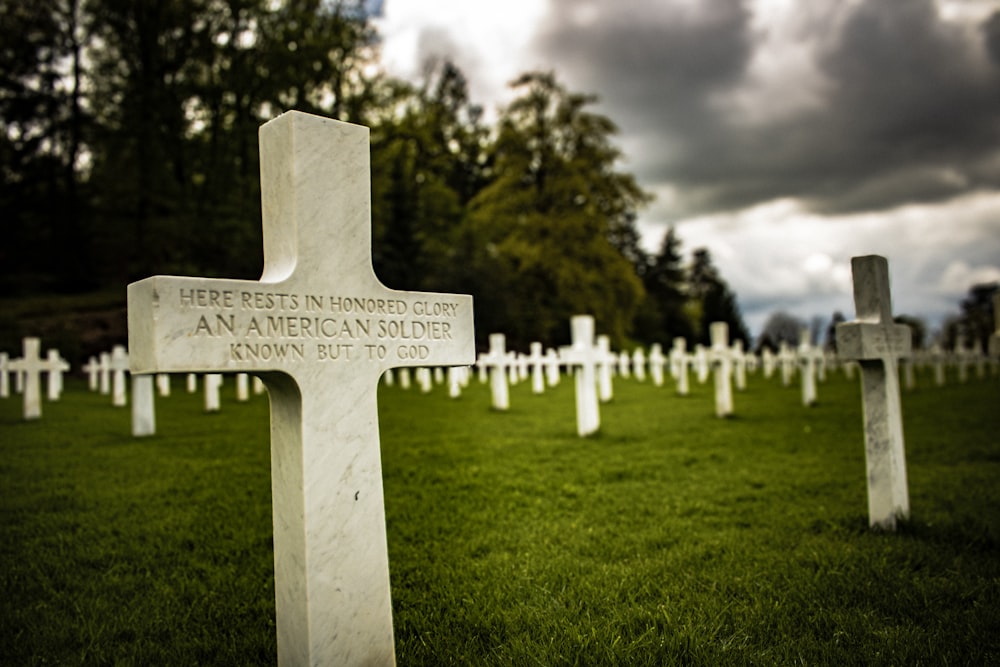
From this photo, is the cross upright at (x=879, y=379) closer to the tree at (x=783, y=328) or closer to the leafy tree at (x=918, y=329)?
the tree at (x=783, y=328)

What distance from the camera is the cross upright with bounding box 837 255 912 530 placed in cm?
449

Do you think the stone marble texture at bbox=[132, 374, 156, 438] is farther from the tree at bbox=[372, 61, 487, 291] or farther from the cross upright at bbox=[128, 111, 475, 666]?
the tree at bbox=[372, 61, 487, 291]

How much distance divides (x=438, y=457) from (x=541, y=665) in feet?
16.7

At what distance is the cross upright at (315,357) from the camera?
2.28m

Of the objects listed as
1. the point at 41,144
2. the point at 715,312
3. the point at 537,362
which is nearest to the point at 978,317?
the point at 715,312

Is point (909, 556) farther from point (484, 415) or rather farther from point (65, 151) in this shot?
point (65, 151)

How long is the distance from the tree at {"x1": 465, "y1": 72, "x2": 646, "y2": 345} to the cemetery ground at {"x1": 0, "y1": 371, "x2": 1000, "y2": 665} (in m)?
19.8

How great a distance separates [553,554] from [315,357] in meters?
2.23

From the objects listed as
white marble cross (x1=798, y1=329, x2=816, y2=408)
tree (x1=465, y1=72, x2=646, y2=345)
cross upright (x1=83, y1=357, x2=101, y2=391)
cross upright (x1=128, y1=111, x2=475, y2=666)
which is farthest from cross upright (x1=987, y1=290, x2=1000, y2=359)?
tree (x1=465, y1=72, x2=646, y2=345)

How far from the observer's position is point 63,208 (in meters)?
22.3

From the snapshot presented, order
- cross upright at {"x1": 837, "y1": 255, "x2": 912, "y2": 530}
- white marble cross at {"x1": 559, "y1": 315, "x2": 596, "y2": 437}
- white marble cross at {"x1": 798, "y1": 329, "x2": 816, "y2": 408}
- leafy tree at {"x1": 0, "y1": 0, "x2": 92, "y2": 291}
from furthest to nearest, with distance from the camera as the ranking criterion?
leafy tree at {"x1": 0, "y1": 0, "x2": 92, "y2": 291} < white marble cross at {"x1": 798, "y1": 329, "x2": 816, "y2": 408} < white marble cross at {"x1": 559, "y1": 315, "x2": 596, "y2": 437} < cross upright at {"x1": 837, "y1": 255, "x2": 912, "y2": 530}

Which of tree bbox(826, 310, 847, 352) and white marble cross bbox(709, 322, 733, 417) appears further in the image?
white marble cross bbox(709, 322, 733, 417)

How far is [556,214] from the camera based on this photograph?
28.6 metres

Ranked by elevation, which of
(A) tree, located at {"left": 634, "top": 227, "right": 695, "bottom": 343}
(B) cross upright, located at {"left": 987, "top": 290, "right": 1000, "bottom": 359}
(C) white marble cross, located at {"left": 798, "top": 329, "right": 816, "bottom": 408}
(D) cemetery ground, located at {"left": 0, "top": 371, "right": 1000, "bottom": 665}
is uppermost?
(A) tree, located at {"left": 634, "top": 227, "right": 695, "bottom": 343}
